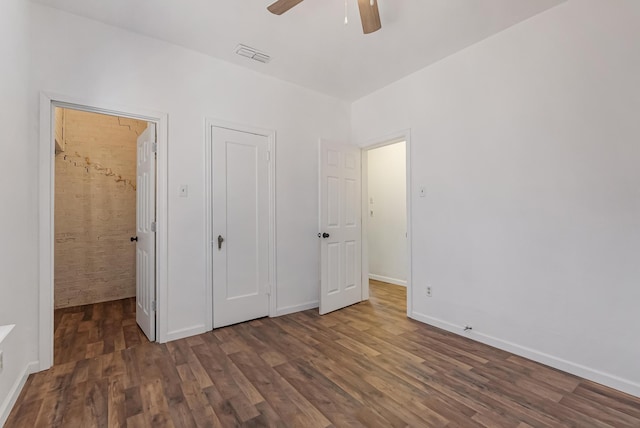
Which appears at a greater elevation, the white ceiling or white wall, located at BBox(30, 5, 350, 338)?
the white ceiling

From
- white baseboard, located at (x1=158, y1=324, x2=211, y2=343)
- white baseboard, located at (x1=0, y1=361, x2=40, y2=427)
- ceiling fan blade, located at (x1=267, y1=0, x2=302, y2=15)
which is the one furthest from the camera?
white baseboard, located at (x1=158, y1=324, x2=211, y2=343)

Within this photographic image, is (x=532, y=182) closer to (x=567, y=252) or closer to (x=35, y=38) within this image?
(x=567, y=252)

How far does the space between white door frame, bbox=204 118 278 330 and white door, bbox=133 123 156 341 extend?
0.46 metres

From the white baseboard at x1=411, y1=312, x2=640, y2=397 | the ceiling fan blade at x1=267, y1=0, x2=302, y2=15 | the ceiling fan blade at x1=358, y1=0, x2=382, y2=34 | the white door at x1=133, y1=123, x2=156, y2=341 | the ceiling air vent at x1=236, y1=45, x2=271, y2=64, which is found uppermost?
the ceiling air vent at x1=236, y1=45, x2=271, y2=64

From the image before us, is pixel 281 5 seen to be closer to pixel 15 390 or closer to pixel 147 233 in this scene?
pixel 147 233

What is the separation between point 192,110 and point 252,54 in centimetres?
80

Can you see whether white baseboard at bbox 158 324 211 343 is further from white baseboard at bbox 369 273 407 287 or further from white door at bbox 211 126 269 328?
white baseboard at bbox 369 273 407 287

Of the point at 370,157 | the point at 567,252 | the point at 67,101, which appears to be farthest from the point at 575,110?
the point at 67,101

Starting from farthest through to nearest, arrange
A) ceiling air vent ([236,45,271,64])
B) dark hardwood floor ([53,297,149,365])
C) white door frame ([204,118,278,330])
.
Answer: white door frame ([204,118,278,330]) → ceiling air vent ([236,45,271,64]) → dark hardwood floor ([53,297,149,365])

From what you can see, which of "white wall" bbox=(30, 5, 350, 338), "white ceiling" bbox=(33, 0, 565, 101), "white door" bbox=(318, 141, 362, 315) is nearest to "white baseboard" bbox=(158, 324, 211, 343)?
"white wall" bbox=(30, 5, 350, 338)

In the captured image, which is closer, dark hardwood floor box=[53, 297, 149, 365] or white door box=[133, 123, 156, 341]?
dark hardwood floor box=[53, 297, 149, 365]

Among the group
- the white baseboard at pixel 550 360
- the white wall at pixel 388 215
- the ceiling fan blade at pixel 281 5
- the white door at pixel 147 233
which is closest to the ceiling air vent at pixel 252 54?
the ceiling fan blade at pixel 281 5

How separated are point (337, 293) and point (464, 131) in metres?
2.24

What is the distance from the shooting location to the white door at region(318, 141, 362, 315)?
345 cm
